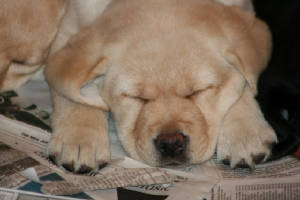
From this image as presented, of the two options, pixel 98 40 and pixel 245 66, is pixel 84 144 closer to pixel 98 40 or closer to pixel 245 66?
pixel 98 40

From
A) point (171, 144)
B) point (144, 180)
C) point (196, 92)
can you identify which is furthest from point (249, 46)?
point (144, 180)

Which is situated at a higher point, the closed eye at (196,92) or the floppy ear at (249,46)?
the floppy ear at (249,46)

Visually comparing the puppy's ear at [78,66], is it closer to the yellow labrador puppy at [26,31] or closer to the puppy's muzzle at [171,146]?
the yellow labrador puppy at [26,31]

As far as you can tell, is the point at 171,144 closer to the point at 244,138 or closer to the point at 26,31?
the point at 244,138

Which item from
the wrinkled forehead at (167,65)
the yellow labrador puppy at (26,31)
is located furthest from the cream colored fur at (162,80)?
the yellow labrador puppy at (26,31)

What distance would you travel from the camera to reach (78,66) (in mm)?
1845

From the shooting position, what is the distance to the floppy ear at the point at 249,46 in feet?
6.08

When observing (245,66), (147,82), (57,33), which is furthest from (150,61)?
(57,33)

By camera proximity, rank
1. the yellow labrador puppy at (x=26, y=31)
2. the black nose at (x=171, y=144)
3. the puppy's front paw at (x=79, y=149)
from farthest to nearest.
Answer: the yellow labrador puppy at (x=26, y=31) < the puppy's front paw at (x=79, y=149) < the black nose at (x=171, y=144)

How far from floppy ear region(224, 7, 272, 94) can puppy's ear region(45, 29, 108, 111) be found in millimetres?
543

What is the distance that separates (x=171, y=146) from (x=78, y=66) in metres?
0.51

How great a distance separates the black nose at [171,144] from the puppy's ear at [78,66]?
40 centimetres

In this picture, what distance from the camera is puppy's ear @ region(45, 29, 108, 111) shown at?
6.05ft

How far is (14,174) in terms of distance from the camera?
1.74m
